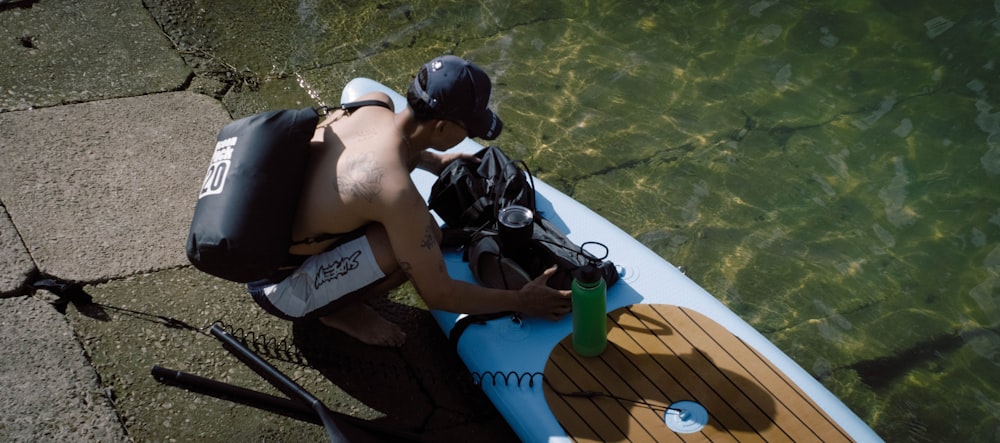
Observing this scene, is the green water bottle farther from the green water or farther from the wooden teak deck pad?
the green water

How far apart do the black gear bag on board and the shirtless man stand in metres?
0.11

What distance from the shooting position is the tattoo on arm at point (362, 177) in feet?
9.78

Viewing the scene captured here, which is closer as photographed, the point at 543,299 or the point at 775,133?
the point at 543,299

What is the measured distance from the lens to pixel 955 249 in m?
4.56

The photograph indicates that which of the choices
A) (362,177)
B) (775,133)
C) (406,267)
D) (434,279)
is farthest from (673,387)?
(775,133)

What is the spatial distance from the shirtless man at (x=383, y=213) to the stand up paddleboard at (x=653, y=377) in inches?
7.7

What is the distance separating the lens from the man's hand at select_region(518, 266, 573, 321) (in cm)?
330

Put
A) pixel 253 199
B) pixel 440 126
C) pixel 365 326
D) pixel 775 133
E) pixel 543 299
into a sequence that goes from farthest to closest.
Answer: pixel 775 133
pixel 365 326
pixel 543 299
pixel 440 126
pixel 253 199

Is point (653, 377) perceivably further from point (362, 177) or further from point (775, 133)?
point (775, 133)

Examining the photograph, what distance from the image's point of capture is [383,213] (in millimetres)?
3025

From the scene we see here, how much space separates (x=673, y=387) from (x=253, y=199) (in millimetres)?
1565

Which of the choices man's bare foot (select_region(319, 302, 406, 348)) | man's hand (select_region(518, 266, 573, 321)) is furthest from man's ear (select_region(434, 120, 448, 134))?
man's bare foot (select_region(319, 302, 406, 348))

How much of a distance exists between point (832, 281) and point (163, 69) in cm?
382

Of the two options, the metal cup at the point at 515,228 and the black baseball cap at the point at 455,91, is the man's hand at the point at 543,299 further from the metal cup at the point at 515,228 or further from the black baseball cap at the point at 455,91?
the black baseball cap at the point at 455,91
